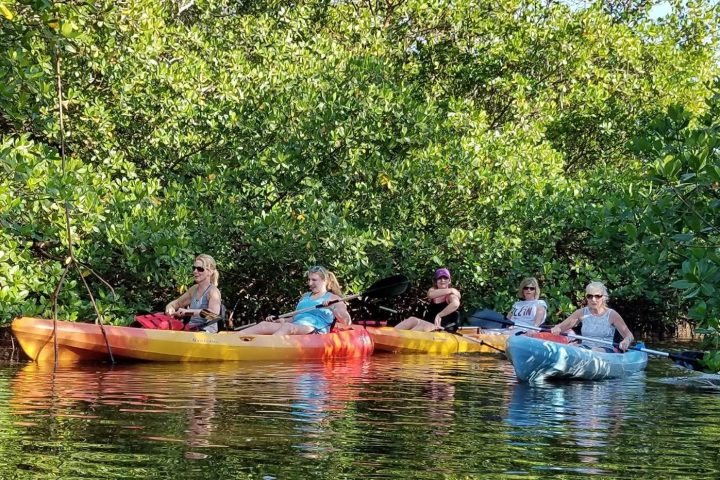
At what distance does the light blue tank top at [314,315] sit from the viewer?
13312 mm

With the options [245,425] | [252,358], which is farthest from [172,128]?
[245,425]

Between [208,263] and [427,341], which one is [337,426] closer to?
[208,263]

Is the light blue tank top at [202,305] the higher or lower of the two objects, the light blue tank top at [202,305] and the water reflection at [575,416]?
the higher

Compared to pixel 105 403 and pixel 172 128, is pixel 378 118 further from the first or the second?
pixel 105 403

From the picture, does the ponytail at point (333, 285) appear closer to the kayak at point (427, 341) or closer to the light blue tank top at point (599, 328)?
the kayak at point (427, 341)

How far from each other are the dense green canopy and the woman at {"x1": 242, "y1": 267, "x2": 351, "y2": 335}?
4.57 feet

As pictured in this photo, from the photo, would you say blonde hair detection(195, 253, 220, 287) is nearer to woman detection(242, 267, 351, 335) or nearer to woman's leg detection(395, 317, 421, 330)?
woman detection(242, 267, 351, 335)

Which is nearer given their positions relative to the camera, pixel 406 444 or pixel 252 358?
pixel 406 444

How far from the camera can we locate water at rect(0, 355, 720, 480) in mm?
5684

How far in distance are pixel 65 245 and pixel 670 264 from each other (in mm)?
6914

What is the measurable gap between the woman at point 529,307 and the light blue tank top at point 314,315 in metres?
2.89

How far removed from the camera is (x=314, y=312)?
13.4m

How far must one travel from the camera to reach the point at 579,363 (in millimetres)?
11195

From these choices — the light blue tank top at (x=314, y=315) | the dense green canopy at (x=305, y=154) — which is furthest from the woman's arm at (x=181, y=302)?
the light blue tank top at (x=314, y=315)
